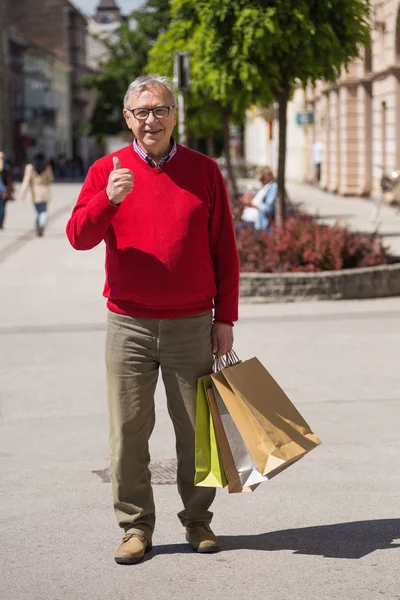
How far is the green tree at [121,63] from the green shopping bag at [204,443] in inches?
2420

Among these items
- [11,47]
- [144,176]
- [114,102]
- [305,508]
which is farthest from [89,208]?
[11,47]

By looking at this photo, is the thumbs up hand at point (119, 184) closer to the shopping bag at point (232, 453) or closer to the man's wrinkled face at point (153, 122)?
the man's wrinkled face at point (153, 122)

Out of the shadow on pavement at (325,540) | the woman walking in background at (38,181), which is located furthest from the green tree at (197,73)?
the shadow on pavement at (325,540)

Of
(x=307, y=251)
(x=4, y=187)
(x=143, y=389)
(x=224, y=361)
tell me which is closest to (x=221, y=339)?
(x=224, y=361)

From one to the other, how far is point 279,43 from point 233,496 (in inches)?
417

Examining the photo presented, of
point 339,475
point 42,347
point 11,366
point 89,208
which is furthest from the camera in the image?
point 42,347

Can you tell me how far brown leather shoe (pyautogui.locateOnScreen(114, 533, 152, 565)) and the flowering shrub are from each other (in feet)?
30.5

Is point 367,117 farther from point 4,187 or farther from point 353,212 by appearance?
point 4,187

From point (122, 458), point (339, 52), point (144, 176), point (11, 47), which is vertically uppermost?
point (11, 47)

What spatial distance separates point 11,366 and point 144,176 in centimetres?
534

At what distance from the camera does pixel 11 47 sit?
9656 centimetres

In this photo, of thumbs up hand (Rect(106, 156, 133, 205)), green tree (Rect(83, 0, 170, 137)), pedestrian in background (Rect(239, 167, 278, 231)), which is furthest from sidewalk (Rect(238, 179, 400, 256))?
green tree (Rect(83, 0, 170, 137))

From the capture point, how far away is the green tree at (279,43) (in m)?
15.7

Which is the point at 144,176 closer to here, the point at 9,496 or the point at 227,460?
the point at 227,460
